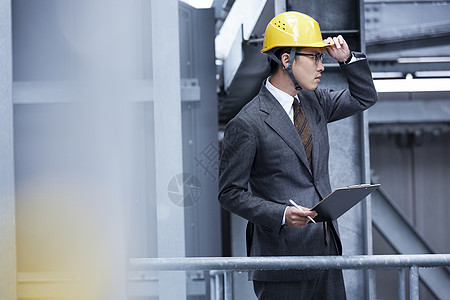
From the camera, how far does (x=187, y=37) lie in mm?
5711

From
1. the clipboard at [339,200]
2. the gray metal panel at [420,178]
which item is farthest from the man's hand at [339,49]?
the gray metal panel at [420,178]

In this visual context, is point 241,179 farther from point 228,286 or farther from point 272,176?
point 228,286

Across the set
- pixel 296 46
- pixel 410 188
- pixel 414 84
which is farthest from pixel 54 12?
pixel 410 188

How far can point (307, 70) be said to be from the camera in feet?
7.86

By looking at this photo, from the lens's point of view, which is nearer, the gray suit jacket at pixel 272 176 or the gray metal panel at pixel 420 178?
the gray suit jacket at pixel 272 176

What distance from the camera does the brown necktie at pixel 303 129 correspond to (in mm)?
2381

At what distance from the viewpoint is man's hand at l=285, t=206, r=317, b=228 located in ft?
6.98

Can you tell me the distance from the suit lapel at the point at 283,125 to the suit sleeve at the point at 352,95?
0.26 meters

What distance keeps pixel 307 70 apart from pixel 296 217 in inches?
24.3

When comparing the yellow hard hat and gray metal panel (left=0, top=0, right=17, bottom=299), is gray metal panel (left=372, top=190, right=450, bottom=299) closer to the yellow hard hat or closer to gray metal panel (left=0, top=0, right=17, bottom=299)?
the yellow hard hat

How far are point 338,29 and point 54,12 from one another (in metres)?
3.06

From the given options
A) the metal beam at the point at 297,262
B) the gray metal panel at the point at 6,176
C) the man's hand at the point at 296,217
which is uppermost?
the gray metal panel at the point at 6,176

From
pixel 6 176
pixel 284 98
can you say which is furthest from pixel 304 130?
pixel 6 176

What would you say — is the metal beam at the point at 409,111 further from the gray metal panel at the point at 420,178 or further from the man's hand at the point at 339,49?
the man's hand at the point at 339,49
